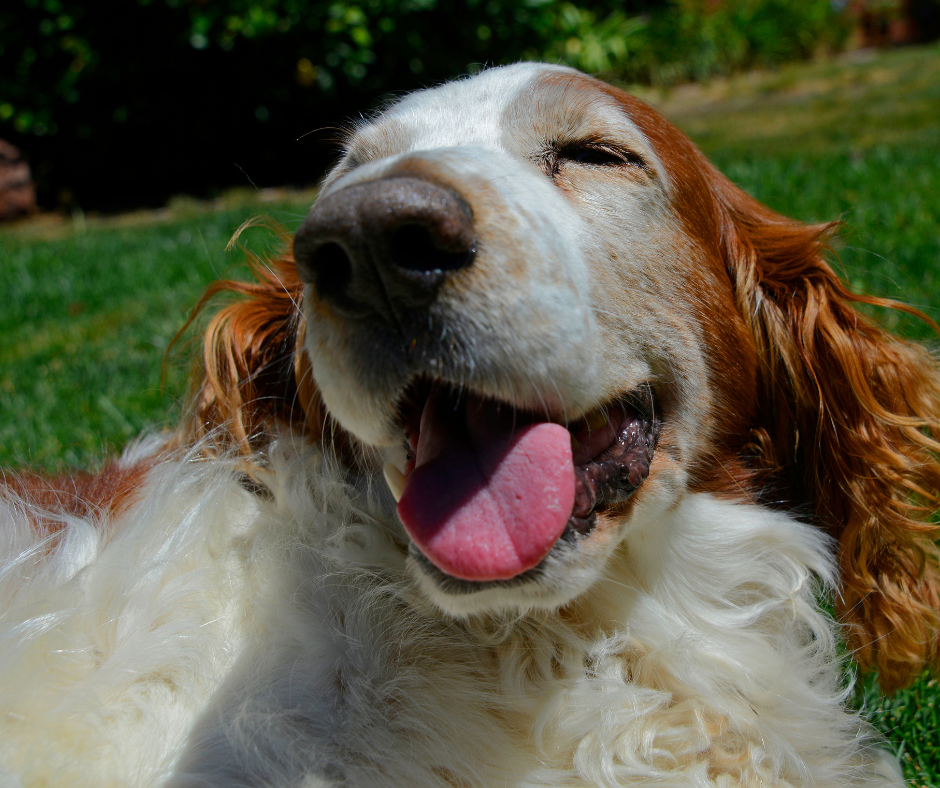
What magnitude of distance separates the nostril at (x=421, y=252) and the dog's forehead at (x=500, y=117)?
641mm

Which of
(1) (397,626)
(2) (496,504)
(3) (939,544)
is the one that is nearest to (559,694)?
(1) (397,626)

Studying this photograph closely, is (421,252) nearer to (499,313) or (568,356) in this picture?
(499,313)

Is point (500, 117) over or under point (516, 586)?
over

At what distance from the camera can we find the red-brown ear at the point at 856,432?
221 cm

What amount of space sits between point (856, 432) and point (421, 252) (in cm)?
136

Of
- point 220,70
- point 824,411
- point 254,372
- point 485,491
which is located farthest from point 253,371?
point 220,70

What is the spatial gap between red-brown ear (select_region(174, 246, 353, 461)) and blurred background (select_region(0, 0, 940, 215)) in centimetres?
831

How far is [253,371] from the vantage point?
99.0 inches

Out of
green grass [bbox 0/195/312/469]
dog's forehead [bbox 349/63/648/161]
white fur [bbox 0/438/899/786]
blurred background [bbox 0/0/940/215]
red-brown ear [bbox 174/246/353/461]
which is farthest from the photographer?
blurred background [bbox 0/0/940/215]

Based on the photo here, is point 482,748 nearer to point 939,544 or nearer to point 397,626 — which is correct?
point 397,626

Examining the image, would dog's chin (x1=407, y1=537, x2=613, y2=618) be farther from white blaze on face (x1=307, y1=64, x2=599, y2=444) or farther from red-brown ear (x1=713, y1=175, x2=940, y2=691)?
red-brown ear (x1=713, y1=175, x2=940, y2=691)

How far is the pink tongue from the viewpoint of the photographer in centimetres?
159

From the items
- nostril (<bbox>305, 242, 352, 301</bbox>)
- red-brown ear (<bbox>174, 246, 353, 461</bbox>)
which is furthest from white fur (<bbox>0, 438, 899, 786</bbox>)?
nostril (<bbox>305, 242, 352, 301</bbox>)

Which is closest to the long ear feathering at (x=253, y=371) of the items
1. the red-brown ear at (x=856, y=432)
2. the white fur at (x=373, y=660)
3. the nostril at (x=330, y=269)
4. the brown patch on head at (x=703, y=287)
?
the white fur at (x=373, y=660)
